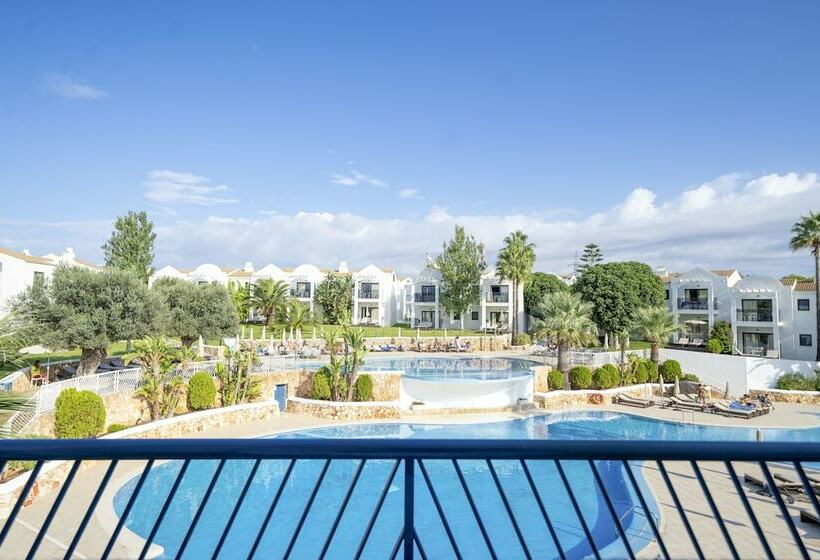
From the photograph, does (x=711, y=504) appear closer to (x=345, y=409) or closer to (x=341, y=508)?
(x=341, y=508)

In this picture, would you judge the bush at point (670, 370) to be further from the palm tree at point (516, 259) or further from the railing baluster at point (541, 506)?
the railing baluster at point (541, 506)

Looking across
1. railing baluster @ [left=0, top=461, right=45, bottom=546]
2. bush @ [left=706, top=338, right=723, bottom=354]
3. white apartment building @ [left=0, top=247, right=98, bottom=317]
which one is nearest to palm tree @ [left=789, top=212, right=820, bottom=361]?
bush @ [left=706, top=338, right=723, bottom=354]

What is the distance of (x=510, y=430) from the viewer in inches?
813

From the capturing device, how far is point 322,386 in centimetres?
2238

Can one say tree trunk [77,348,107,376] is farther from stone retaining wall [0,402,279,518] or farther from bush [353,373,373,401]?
bush [353,373,373,401]

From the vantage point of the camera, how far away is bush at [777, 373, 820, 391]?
26094 millimetres

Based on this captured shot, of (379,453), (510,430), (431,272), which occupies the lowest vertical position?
(510,430)

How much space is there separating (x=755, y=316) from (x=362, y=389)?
1477 inches

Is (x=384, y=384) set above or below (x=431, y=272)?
below

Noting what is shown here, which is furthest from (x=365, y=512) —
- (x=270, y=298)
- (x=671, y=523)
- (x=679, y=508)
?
(x=270, y=298)

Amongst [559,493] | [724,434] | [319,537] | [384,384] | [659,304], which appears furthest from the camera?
[659,304]

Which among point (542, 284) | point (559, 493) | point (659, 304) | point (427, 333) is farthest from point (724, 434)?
point (542, 284)

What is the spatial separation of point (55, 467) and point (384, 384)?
14.5 meters

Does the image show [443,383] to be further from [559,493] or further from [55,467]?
[55,467]
